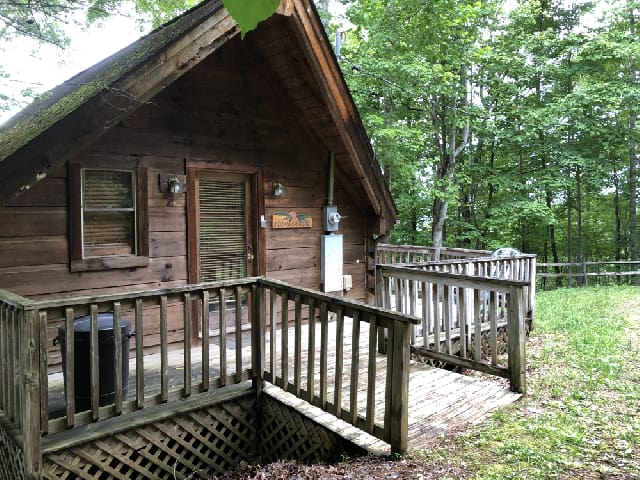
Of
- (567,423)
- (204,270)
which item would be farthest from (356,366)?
(204,270)

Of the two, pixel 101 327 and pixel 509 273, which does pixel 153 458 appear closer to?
pixel 101 327

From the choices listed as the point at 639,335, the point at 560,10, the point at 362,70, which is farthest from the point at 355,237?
the point at 560,10

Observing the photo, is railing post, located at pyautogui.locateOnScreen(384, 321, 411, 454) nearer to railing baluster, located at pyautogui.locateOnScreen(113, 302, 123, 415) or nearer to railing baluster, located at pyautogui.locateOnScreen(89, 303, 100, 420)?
railing baluster, located at pyautogui.locateOnScreen(113, 302, 123, 415)

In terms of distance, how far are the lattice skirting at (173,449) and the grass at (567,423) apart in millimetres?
1874

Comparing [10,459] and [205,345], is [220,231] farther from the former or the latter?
[10,459]

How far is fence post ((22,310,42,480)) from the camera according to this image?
312 centimetres

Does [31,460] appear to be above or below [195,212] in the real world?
below

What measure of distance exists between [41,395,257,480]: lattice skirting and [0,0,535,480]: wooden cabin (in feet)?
0.05

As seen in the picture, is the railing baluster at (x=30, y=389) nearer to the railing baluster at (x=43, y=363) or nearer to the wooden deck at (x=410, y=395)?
the railing baluster at (x=43, y=363)

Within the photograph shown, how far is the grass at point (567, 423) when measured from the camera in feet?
10.9

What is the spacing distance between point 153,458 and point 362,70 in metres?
10.9

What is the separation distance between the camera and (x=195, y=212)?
6004 millimetres

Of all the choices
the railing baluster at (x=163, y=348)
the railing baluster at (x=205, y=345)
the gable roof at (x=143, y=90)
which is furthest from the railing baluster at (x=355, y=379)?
the gable roof at (x=143, y=90)

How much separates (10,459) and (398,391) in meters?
3.11
